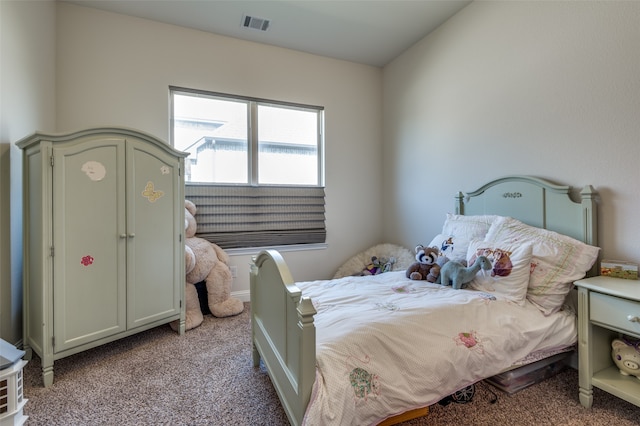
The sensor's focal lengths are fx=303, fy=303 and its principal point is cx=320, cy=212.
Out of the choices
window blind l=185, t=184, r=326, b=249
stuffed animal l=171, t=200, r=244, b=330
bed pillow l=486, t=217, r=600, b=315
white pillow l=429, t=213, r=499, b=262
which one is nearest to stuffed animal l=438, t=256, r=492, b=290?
white pillow l=429, t=213, r=499, b=262

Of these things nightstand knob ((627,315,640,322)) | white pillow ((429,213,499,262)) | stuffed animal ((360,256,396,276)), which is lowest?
stuffed animal ((360,256,396,276))

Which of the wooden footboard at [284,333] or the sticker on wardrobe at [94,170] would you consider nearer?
the wooden footboard at [284,333]

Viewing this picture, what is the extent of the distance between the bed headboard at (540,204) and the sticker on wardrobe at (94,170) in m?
2.86

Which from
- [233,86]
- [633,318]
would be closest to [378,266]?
[633,318]

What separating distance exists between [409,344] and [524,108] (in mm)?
2023

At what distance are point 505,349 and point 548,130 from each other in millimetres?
1568

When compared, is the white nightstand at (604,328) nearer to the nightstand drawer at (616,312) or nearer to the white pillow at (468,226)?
the nightstand drawer at (616,312)

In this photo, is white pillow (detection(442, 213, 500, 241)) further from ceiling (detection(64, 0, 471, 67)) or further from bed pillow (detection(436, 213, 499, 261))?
ceiling (detection(64, 0, 471, 67))

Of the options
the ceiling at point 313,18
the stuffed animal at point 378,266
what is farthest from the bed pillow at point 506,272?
the ceiling at point 313,18

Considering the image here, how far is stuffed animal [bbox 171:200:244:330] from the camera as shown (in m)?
2.67

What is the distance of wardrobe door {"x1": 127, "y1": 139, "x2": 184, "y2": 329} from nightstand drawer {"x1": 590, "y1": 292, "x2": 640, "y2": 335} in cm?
271

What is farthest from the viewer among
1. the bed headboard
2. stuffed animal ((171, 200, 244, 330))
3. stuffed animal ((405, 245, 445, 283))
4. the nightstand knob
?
stuffed animal ((171, 200, 244, 330))

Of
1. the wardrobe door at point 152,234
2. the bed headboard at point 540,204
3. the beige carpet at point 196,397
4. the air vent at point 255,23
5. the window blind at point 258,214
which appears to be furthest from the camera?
the window blind at point 258,214

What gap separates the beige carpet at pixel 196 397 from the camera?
5.01ft
